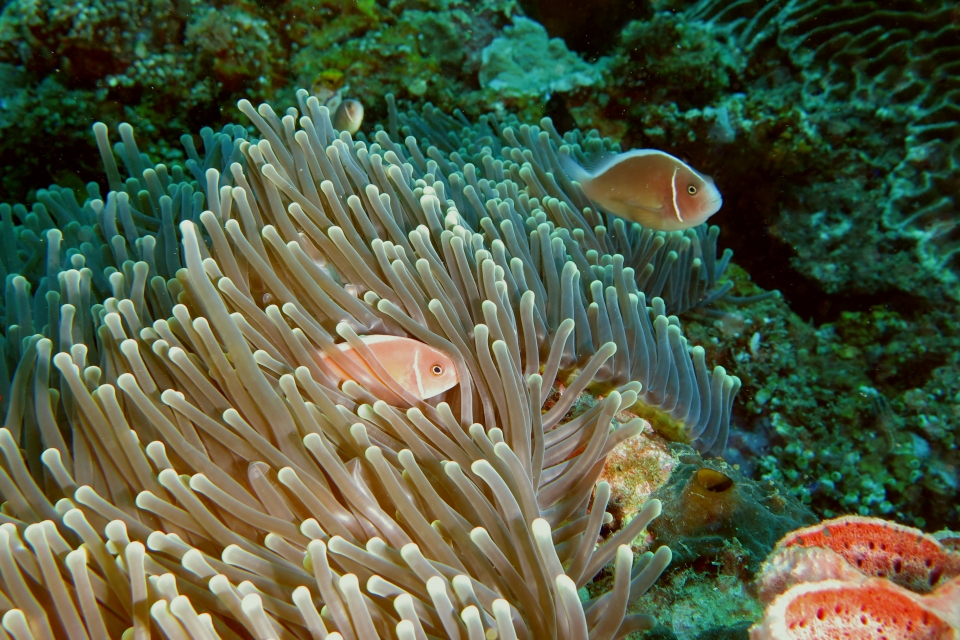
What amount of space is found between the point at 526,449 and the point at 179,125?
4910 mm

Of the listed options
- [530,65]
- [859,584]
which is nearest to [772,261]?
[530,65]

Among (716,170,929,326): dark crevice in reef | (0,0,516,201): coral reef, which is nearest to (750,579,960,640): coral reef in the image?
(716,170,929,326): dark crevice in reef

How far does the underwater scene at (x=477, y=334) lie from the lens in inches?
63.7

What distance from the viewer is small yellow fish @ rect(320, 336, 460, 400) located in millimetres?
2006

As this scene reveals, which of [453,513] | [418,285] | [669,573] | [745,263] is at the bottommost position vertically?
[745,263]

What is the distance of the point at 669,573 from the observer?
209cm

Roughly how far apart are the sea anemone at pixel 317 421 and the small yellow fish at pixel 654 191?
59cm

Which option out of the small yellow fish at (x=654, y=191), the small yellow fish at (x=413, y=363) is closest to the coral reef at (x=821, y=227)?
the small yellow fish at (x=654, y=191)

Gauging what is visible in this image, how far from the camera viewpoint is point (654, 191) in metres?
3.15

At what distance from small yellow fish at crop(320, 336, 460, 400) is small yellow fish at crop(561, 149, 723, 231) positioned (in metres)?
1.75

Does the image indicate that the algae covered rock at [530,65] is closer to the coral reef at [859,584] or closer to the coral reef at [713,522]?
the coral reef at [713,522]

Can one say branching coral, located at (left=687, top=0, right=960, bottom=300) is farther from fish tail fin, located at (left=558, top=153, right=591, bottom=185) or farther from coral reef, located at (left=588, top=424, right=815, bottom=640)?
coral reef, located at (left=588, top=424, right=815, bottom=640)

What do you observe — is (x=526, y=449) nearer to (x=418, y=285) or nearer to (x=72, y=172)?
(x=418, y=285)

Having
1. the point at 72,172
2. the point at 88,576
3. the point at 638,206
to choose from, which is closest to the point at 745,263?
the point at 638,206
